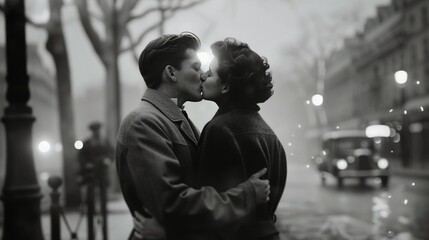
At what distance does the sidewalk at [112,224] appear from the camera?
7213mm

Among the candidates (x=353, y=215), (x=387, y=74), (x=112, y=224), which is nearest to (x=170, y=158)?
(x=112, y=224)

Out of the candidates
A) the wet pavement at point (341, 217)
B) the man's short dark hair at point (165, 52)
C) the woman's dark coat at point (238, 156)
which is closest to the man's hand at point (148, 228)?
the woman's dark coat at point (238, 156)

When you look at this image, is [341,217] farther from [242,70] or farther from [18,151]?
[242,70]

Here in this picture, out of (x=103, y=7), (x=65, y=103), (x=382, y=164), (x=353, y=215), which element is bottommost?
(x=353, y=215)

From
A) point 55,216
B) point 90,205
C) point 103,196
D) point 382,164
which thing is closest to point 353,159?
point 382,164

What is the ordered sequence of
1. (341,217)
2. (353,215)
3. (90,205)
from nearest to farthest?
1. (90,205)
2. (341,217)
3. (353,215)

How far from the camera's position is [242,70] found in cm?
202

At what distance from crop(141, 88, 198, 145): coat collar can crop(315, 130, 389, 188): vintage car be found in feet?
54.2

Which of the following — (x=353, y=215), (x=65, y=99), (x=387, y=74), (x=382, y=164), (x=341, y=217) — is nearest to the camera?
(x=341, y=217)

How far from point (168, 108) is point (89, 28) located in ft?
34.3

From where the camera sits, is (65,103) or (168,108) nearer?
(168,108)

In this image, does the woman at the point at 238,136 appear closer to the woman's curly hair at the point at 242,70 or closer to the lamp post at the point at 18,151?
the woman's curly hair at the point at 242,70

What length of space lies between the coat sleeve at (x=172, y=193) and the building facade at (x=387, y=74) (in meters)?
23.9

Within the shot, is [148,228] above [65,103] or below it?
below
